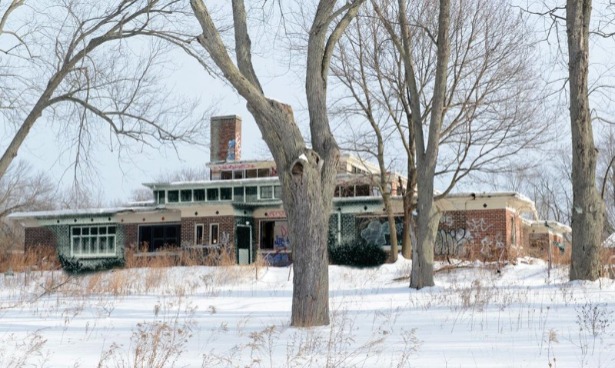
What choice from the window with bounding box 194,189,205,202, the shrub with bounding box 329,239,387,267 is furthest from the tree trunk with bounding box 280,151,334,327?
the window with bounding box 194,189,205,202

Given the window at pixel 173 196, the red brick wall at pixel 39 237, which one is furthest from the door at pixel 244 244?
the red brick wall at pixel 39 237

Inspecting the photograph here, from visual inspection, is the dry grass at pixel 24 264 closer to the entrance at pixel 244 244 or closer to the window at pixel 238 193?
the entrance at pixel 244 244

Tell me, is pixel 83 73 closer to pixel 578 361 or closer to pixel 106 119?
pixel 106 119

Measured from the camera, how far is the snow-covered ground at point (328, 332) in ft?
22.9

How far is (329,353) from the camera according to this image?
22.9ft

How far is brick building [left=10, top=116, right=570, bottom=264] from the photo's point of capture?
31.7 metres

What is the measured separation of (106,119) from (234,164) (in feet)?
57.3

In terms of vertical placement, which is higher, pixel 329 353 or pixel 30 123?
pixel 30 123

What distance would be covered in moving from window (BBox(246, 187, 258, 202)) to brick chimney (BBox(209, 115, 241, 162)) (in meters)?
4.33

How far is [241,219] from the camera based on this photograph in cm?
3544

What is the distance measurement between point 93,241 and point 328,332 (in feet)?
105

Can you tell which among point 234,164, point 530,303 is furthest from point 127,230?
point 530,303

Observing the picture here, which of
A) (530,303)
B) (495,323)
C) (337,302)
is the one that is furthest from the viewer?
(337,302)

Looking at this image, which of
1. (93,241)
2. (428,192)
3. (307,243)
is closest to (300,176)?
(307,243)
